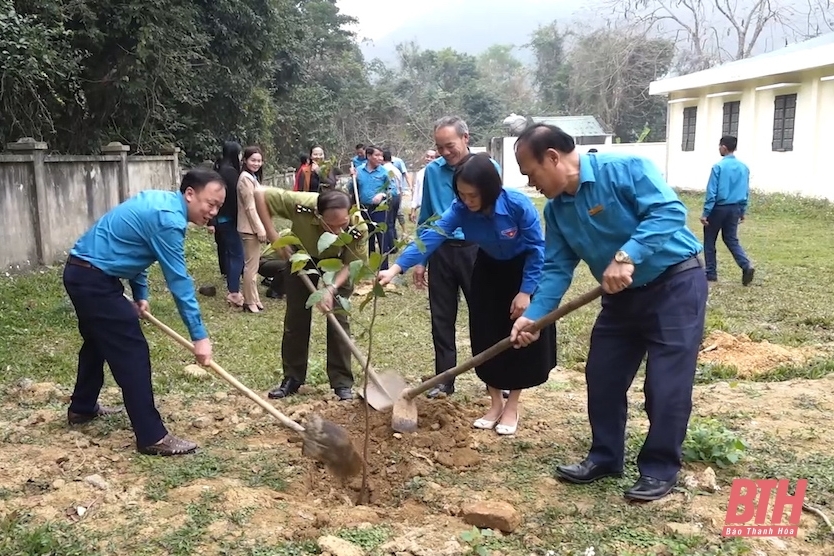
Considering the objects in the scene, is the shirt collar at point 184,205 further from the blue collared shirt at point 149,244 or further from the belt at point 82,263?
the belt at point 82,263

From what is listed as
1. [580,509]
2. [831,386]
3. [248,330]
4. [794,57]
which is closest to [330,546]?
[580,509]

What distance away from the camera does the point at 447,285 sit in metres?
4.38

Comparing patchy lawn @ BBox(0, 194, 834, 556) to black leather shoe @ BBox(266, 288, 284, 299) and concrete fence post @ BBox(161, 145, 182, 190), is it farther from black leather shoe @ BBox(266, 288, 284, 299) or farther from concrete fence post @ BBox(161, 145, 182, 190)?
concrete fence post @ BBox(161, 145, 182, 190)

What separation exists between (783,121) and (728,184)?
11.9 m

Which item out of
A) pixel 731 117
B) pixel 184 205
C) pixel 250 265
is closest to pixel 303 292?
pixel 184 205

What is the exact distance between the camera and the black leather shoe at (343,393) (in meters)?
4.52

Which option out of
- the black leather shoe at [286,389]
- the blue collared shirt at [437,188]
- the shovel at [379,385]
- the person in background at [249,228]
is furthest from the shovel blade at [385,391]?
the person in background at [249,228]

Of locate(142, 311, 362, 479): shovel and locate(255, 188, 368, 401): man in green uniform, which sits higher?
locate(255, 188, 368, 401): man in green uniform

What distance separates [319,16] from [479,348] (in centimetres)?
2637

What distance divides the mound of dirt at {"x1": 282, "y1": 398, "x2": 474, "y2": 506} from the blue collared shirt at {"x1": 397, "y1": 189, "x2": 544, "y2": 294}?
0.85 meters

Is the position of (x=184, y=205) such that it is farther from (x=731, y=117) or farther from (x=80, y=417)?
(x=731, y=117)

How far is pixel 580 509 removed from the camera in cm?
304

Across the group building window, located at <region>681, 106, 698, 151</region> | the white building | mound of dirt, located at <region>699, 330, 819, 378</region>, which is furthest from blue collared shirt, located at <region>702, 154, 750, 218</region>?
building window, located at <region>681, 106, 698, 151</region>

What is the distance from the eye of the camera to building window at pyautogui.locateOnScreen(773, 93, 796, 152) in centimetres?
1809
